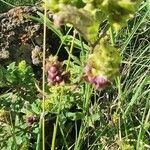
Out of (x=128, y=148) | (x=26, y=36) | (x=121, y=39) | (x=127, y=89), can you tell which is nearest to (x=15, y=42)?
(x=26, y=36)

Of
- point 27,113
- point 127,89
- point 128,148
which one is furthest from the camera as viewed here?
point 127,89

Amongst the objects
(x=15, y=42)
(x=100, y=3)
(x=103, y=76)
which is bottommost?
(x=15, y=42)

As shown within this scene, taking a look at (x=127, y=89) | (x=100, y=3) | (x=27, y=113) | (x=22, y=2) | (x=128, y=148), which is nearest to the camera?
(x=100, y=3)

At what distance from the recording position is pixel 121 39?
75.8 inches

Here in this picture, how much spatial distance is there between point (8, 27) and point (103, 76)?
1.40 m

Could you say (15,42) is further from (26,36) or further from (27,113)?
(27,113)

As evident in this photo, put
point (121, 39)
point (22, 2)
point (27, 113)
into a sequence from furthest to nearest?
point (22, 2), point (121, 39), point (27, 113)

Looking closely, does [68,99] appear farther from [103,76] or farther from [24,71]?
[103,76]

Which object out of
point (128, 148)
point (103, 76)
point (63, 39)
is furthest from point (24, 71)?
point (103, 76)

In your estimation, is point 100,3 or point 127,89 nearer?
point 100,3

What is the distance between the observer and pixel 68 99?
153 centimetres

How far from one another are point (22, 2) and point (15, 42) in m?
0.61

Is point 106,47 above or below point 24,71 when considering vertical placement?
above

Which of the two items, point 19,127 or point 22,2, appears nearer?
point 19,127
